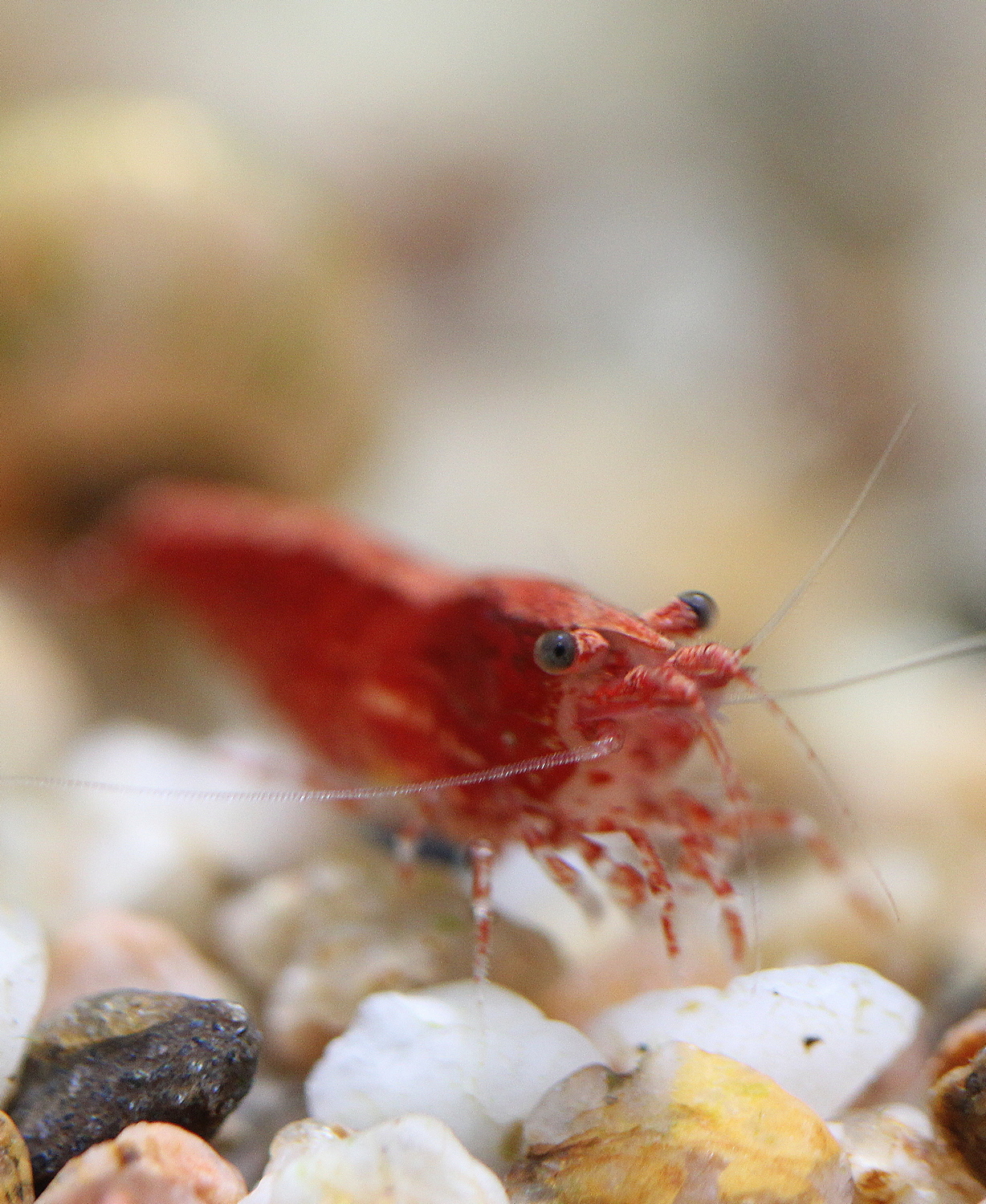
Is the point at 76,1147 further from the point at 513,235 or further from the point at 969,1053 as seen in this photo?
the point at 513,235


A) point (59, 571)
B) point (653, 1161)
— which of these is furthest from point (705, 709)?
point (59, 571)

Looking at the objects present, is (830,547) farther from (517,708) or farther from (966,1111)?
(966,1111)

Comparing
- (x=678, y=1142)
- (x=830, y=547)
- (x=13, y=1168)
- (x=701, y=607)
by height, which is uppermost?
(x=830, y=547)

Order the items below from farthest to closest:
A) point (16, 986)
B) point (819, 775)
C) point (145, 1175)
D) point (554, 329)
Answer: point (554, 329) < point (819, 775) < point (16, 986) < point (145, 1175)

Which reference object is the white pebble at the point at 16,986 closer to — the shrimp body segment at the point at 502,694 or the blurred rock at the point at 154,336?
the shrimp body segment at the point at 502,694

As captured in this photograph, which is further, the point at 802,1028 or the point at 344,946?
the point at 344,946

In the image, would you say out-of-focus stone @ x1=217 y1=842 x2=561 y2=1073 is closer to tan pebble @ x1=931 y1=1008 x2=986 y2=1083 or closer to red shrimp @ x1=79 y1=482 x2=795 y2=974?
red shrimp @ x1=79 y1=482 x2=795 y2=974

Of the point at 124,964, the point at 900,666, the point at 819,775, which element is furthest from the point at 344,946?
the point at 900,666
